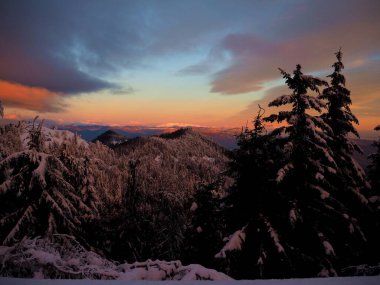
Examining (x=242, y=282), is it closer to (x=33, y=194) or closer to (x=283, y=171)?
(x=283, y=171)

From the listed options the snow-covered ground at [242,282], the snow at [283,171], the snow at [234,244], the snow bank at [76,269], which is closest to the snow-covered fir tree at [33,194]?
the snow at [234,244]

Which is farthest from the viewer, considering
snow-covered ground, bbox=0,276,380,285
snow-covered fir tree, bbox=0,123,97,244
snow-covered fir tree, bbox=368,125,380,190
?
snow-covered fir tree, bbox=368,125,380,190

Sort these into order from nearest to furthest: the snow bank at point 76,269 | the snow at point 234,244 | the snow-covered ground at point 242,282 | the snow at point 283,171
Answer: the snow-covered ground at point 242,282 → the snow bank at point 76,269 → the snow at point 234,244 → the snow at point 283,171

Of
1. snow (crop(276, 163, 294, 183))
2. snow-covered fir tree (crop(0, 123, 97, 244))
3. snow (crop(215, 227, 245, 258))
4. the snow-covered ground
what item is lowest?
snow (crop(215, 227, 245, 258))

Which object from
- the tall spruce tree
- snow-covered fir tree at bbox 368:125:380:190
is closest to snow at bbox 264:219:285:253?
the tall spruce tree

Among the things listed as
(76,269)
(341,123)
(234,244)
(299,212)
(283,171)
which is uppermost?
(341,123)

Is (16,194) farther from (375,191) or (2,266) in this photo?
(375,191)

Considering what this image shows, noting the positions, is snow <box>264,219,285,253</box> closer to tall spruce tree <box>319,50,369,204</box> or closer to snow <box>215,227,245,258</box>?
snow <box>215,227,245,258</box>

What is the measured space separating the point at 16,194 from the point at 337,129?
49.6 ft

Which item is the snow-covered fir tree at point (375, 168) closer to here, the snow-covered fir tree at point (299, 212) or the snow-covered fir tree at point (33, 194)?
the snow-covered fir tree at point (299, 212)

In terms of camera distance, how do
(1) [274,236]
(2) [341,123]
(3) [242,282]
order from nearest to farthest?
(3) [242,282]
(1) [274,236]
(2) [341,123]

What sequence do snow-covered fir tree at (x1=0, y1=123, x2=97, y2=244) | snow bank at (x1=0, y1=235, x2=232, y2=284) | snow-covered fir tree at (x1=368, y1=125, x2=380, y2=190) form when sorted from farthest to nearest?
snow-covered fir tree at (x1=368, y1=125, x2=380, y2=190), snow-covered fir tree at (x1=0, y1=123, x2=97, y2=244), snow bank at (x1=0, y1=235, x2=232, y2=284)

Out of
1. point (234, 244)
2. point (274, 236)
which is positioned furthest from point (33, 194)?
point (274, 236)

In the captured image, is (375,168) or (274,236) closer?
(274,236)
